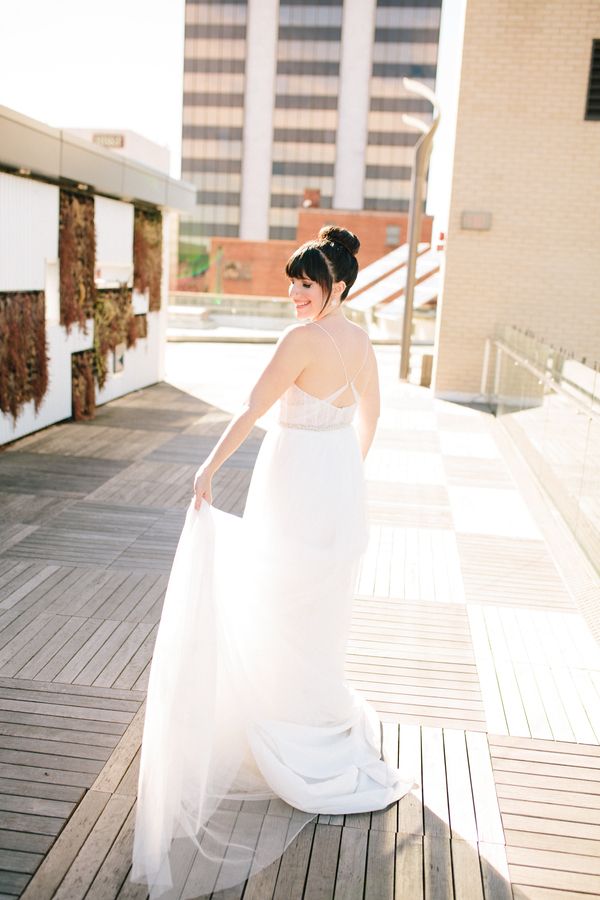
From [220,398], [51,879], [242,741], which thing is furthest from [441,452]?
[51,879]

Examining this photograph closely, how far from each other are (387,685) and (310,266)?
204cm

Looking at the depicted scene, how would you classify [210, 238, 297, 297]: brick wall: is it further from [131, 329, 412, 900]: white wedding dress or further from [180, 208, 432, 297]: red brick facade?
[131, 329, 412, 900]: white wedding dress

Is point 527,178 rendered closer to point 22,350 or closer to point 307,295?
point 22,350

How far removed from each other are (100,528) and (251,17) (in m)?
79.0

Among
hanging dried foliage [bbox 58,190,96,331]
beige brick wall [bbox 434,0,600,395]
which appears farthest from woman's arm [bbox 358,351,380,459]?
beige brick wall [bbox 434,0,600,395]

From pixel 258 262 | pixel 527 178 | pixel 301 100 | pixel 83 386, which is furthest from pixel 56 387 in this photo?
pixel 301 100

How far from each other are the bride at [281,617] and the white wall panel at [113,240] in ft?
28.0

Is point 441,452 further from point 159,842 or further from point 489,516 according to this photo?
point 159,842

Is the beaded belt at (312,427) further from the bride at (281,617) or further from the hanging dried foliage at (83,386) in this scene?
the hanging dried foliage at (83,386)

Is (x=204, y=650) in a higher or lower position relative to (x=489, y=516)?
higher

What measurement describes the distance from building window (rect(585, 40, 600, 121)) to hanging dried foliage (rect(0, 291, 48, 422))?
794 centimetres

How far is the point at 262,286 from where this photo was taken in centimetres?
4878

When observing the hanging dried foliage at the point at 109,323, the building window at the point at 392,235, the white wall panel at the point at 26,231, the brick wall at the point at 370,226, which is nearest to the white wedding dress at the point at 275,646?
the white wall panel at the point at 26,231

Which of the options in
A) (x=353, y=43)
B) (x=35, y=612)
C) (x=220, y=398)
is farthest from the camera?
(x=353, y=43)
